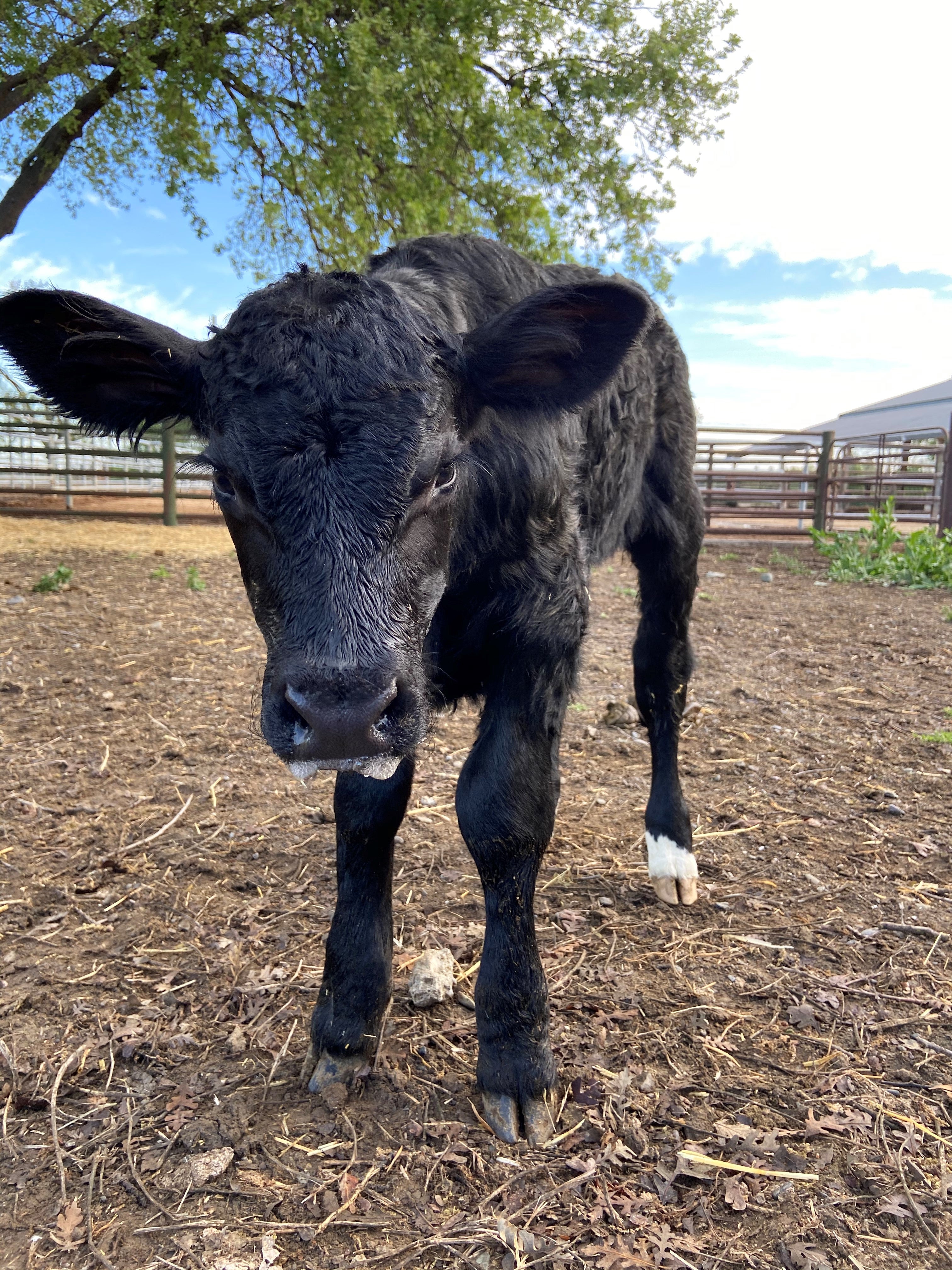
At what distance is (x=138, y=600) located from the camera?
8.60m

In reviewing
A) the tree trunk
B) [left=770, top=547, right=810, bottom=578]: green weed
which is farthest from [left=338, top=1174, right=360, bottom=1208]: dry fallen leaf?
[left=770, top=547, right=810, bottom=578]: green weed

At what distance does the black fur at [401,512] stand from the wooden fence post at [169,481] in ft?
44.9

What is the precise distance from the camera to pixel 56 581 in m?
8.80

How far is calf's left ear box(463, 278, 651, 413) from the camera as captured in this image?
2248 millimetres

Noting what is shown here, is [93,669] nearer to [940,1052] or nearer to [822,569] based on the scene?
[940,1052]

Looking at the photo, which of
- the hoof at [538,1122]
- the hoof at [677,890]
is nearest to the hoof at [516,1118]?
the hoof at [538,1122]

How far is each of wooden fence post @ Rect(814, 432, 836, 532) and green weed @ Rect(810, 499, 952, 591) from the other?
3.21 meters

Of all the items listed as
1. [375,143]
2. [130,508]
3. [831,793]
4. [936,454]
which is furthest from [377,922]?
[130,508]

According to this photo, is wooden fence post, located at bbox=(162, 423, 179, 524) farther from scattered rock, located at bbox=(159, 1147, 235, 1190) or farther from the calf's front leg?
scattered rock, located at bbox=(159, 1147, 235, 1190)

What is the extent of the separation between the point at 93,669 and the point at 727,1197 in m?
5.56

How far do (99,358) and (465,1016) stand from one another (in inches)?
86.8

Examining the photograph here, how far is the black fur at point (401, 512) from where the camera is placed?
1854mm

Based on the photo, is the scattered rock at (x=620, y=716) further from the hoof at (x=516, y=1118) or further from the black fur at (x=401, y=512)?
the hoof at (x=516, y=1118)

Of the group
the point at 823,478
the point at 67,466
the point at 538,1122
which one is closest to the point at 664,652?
the point at 538,1122
